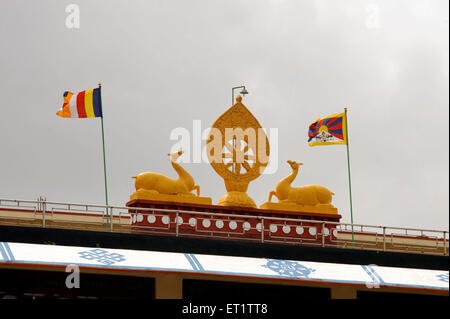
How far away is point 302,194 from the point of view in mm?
24094

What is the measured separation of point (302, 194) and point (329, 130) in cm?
342

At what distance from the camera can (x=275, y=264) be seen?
68.5ft

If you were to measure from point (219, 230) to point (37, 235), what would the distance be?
18.3 ft

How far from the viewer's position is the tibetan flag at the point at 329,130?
86.8 ft

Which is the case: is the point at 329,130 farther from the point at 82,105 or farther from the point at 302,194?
the point at 82,105

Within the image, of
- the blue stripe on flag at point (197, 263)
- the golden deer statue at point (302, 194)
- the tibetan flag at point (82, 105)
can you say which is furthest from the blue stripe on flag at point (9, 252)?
the golden deer statue at point (302, 194)

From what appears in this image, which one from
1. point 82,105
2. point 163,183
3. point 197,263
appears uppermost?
point 82,105

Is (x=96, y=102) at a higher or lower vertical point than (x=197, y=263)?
higher

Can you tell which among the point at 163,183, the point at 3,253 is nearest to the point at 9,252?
the point at 3,253

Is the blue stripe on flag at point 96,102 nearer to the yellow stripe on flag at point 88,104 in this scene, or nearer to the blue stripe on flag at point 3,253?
the yellow stripe on flag at point 88,104

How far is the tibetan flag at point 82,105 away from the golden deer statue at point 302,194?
6.19 m

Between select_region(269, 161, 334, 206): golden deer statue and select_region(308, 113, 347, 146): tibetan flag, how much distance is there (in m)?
2.63
